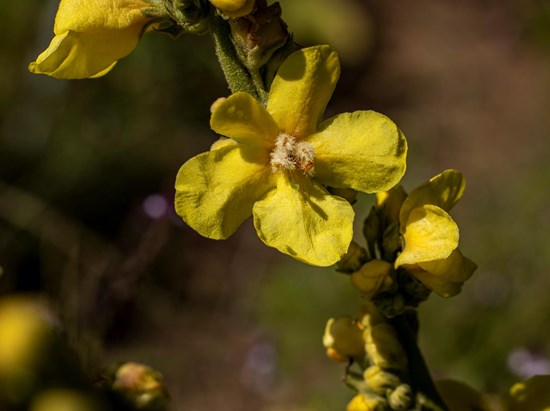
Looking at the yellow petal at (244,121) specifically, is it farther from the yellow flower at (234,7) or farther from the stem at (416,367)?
the stem at (416,367)

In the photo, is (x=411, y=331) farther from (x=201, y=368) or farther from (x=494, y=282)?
(x=201, y=368)

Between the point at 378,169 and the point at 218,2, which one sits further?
the point at 378,169

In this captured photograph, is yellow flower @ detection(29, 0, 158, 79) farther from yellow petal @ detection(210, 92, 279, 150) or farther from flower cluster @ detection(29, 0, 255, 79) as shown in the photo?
yellow petal @ detection(210, 92, 279, 150)

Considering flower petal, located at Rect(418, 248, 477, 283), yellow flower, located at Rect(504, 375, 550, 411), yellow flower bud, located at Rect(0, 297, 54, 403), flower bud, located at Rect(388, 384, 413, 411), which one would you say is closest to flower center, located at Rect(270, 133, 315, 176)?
flower petal, located at Rect(418, 248, 477, 283)

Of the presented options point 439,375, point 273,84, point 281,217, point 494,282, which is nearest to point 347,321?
point 281,217

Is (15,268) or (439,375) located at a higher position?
(439,375)
